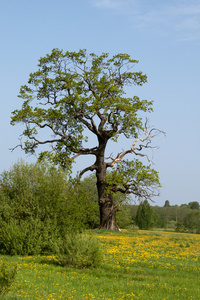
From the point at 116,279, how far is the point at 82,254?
2.72 metres

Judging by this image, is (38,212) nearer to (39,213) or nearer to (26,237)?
(39,213)

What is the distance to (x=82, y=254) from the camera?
1708 cm

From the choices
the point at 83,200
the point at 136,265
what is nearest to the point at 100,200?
the point at 83,200

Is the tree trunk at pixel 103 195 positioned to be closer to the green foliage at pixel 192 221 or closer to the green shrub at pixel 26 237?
the green shrub at pixel 26 237

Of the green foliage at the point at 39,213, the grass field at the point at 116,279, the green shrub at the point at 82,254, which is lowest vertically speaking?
the grass field at the point at 116,279

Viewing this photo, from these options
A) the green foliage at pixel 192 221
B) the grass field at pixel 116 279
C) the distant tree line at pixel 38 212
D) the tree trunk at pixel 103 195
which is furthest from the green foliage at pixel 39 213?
the green foliage at pixel 192 221

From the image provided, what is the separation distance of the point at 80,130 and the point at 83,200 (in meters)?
16.1

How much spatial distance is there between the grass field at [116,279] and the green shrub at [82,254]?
419 millimetres

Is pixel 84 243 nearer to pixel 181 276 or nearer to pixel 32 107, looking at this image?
pixel 181 276

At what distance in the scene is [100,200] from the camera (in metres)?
36.7

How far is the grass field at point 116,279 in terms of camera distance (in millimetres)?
12359

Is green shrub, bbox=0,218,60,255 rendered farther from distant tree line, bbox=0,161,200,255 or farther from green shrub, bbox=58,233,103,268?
green shrub, bbox=58,233,103,268

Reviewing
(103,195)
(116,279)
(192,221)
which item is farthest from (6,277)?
(192,221)

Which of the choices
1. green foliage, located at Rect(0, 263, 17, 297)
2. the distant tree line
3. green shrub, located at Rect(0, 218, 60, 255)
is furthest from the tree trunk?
green foliage, located at Rect(0, 263, 17, 297)
